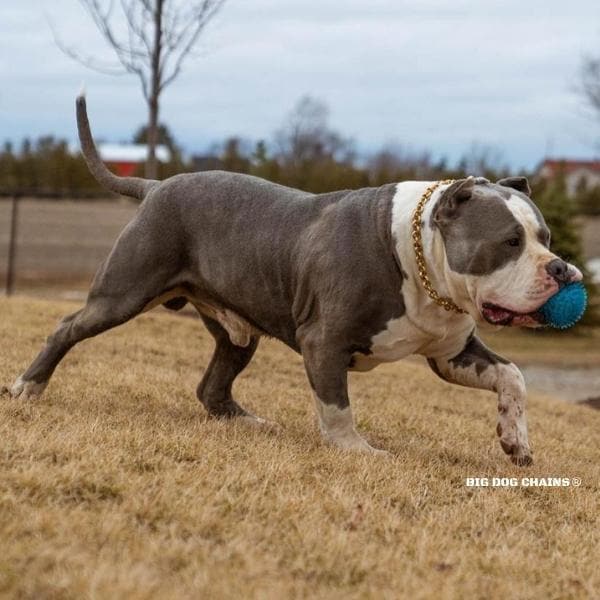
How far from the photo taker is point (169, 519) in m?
4.05

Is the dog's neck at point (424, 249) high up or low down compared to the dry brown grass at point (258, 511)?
up

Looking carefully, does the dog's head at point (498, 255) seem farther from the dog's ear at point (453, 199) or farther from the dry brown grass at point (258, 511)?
the dry brown grass at point (258, 511)

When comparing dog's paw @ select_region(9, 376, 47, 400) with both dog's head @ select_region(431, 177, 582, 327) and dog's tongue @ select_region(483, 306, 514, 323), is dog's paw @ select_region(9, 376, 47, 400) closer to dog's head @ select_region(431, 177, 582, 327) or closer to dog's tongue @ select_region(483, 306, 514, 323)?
dog's head @ select_region(431, 177, 582, 327)

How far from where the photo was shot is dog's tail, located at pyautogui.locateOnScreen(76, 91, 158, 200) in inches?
283

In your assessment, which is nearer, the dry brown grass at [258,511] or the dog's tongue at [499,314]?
the dry brown grass at [258,511]

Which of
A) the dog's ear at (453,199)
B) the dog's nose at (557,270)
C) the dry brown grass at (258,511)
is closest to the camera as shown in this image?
the dry brown grass at (258,511)

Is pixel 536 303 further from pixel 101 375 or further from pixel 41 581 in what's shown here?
pixel 101 375

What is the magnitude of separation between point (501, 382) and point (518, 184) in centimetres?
112

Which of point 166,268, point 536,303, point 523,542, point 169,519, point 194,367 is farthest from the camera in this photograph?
point 194,367

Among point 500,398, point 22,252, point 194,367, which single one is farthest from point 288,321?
point 22,252

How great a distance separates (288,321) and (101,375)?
2.25 m

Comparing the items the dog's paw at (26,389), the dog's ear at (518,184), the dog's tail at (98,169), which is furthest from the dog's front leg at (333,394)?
the dog's tail at (98,169)

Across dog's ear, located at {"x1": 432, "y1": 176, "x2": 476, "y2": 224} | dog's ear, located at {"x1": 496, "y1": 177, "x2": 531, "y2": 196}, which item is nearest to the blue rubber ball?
dog's ear, located at {"x1": 432, "y1": 176, "x2": 476, "y2": 224}

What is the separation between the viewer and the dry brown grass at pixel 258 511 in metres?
3.56
